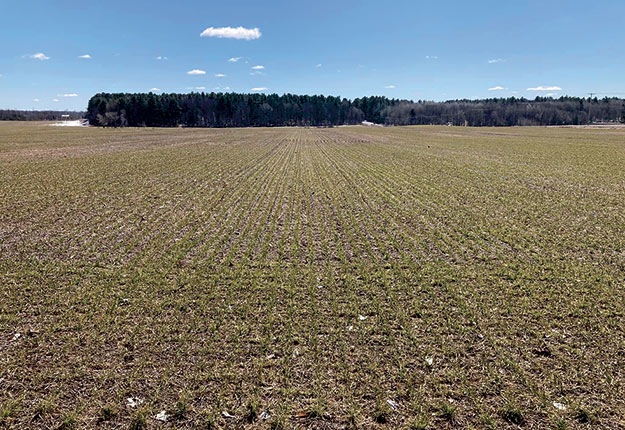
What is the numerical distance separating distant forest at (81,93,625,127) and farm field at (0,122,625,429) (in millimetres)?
128177

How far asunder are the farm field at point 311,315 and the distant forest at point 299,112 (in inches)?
5046

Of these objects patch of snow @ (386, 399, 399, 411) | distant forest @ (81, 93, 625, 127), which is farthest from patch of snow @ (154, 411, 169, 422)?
distant forest @ (81, 93, 625, 127)

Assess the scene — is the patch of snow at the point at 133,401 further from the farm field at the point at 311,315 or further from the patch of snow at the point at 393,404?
the patch of snow at the point at 393,404

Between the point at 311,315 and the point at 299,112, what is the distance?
167m

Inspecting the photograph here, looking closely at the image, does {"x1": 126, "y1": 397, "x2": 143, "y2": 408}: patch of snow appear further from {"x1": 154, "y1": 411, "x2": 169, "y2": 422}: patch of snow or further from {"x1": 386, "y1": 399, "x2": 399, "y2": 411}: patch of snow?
Result: {"x1": 386, "y1": 399, "x2": 399, "y2": 411}: patch of snow

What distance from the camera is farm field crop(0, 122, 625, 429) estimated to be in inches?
194

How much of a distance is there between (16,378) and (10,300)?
3.23 m

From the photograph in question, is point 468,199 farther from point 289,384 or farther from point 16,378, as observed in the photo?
point 16,378

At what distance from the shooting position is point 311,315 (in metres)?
7.21

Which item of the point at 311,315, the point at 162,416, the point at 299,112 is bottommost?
the point at 162,416

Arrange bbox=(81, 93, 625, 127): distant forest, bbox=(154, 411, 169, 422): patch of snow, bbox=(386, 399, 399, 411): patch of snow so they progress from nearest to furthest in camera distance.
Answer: bbox=(154, 411, 169, 422): patch of snow < bbox=(386, 399, 399, 411): patch of snow < bbox=(81, 93, 625, 127): distant forest

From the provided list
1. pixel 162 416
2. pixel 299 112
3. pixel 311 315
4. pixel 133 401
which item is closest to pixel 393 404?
pixel 311 315

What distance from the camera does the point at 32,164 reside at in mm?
29641

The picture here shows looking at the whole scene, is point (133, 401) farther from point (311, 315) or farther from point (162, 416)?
point (311, 315)
